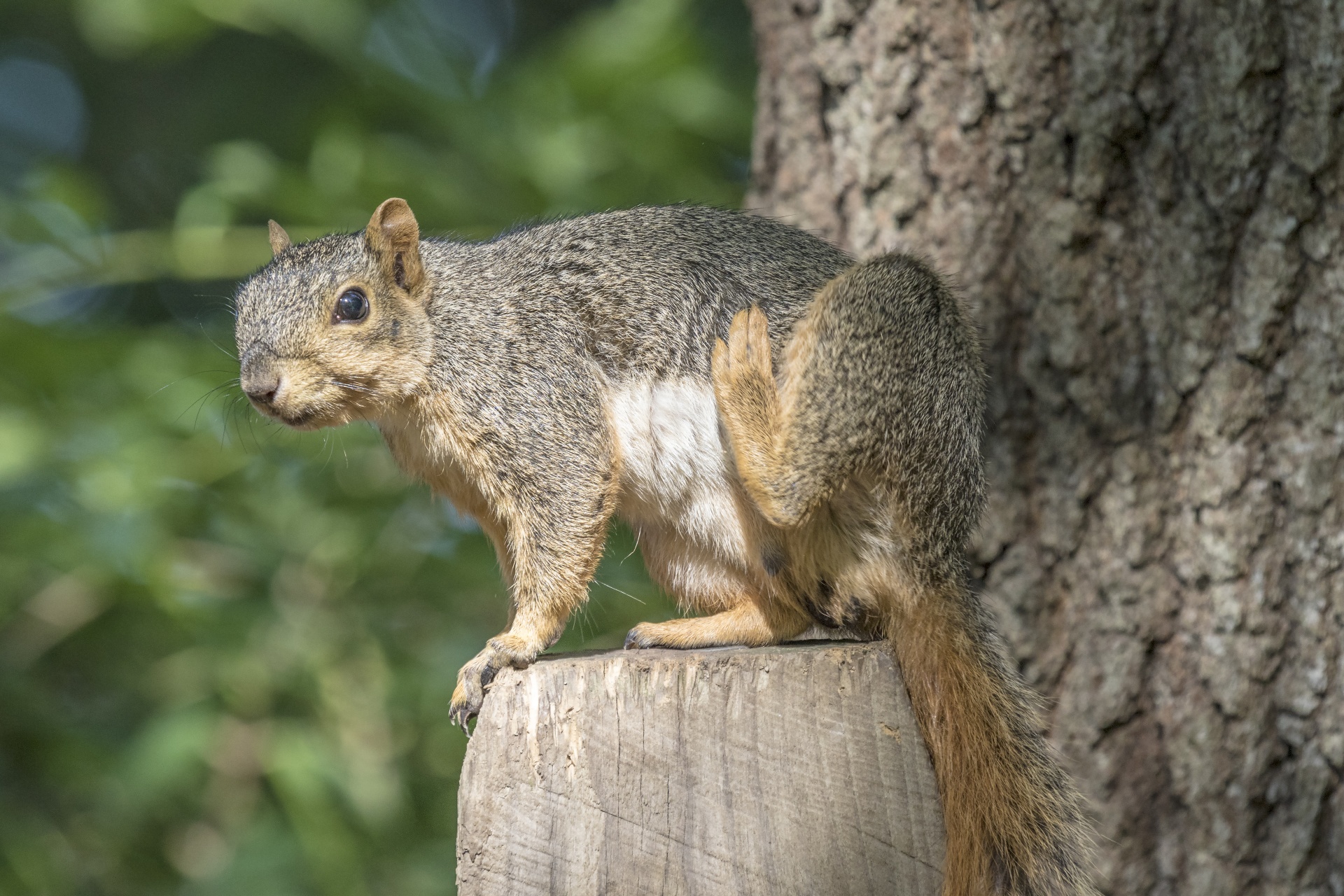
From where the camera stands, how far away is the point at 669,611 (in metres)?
Result: 3.01

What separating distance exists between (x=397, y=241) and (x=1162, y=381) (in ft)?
4.91

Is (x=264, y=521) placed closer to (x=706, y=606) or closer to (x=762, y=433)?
(x=706, y=606)

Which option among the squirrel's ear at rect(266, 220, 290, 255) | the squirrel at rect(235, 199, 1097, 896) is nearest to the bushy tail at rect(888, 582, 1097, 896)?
the squirrel at rect(235, 199, 1097, 896)

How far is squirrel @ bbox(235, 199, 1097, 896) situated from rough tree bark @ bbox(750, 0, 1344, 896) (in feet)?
1.40

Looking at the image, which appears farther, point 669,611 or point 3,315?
point 669,611

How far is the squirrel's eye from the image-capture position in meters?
1.94

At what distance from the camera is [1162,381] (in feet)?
7.52

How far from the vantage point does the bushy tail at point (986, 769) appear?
1601 mm

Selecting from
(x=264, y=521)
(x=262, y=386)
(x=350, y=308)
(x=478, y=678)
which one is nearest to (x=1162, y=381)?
(x=478, y=678)

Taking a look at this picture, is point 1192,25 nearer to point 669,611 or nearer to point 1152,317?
point 1152,317

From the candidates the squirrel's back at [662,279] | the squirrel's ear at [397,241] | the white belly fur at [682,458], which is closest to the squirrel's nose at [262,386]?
the squirrel's ear at [397,241]

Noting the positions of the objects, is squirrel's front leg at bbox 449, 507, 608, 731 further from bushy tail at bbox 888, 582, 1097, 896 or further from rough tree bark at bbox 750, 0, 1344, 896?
rough tree bark at bbox 750, 0, 1344, 896

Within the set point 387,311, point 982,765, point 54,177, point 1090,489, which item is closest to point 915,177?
point 1090,489

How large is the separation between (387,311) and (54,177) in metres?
1.22
